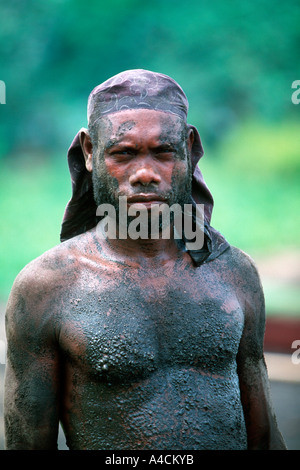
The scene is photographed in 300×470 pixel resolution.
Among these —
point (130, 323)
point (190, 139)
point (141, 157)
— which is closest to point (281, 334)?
point (190, 139)

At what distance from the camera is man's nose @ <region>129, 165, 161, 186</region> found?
184 centimetres

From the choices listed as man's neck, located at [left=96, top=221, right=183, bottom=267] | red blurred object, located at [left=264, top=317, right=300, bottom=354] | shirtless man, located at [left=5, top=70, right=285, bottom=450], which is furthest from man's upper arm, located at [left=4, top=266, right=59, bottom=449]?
red blurred object, located at [left=264, top=317, right=300, bottom=354]

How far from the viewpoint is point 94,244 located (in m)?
2.06

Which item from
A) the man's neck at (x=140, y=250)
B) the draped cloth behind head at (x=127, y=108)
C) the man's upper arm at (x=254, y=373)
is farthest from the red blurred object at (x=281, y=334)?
the man's neck at (x=140, y=250)

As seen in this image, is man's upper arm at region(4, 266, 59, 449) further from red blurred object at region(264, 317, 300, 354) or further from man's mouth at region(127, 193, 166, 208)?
red blurred object at region(264, 317, 300, 354)

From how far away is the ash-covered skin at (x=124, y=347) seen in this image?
1.84 m

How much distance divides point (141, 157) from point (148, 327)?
0.53 m

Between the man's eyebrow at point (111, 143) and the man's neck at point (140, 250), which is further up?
the man's eyebrow at point (111, 143)

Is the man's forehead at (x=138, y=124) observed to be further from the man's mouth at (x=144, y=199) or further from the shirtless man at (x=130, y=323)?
the man's mouth at (x=144, y=199)

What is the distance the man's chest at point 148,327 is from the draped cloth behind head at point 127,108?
172 mm

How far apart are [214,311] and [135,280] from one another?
0.91 ft

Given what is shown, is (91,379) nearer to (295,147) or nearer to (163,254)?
(163,254)

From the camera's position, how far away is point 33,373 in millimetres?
1920
